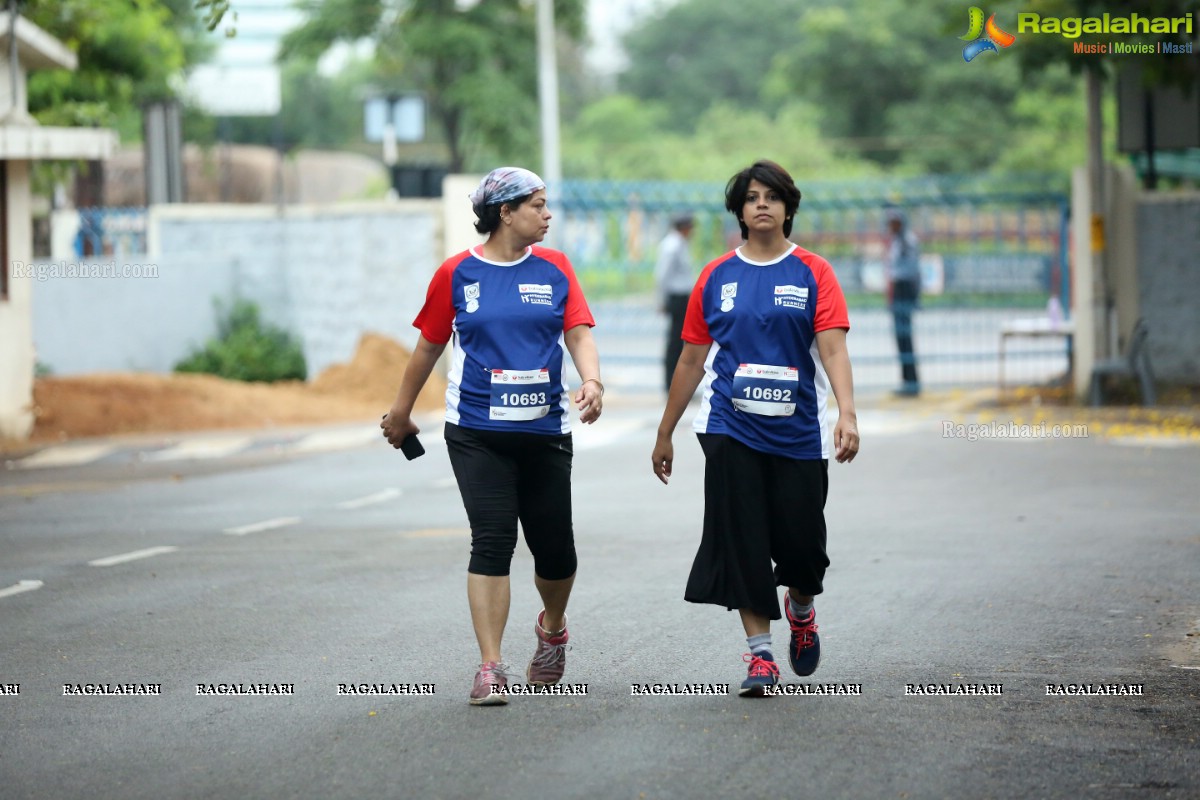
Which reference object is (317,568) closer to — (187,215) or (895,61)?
(187,215)

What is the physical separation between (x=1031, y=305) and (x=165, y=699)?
625 inches

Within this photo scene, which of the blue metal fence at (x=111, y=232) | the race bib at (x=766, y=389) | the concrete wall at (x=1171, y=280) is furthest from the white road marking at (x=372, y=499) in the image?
the blue metal fence at (x=111, y=232)

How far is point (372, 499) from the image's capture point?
40.4 ft

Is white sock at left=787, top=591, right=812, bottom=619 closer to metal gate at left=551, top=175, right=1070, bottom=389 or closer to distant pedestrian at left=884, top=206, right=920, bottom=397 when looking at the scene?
metal gate at left=551, top=175, right=1070, bottom=389

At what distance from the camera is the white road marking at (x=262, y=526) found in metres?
10.8

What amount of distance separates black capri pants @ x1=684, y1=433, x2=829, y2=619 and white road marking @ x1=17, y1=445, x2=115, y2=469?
9.91 metres

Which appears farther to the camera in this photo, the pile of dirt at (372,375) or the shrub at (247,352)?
the shrub at (247,352)

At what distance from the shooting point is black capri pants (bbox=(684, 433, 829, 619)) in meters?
6.24

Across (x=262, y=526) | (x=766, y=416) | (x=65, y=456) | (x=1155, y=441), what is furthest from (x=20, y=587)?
(x=1155, y=441)

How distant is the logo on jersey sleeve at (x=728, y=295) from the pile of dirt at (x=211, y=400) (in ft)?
38.2

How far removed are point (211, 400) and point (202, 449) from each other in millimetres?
2584

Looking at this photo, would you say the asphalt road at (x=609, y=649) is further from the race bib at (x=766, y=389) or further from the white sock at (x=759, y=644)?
the race bib at (x=766, y=389)

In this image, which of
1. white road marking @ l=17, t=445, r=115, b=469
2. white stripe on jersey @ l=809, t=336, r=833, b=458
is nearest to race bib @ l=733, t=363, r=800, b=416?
white stripe on jersey @ l=809, t=336, r=833, b=458

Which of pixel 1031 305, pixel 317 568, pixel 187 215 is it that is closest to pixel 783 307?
pixel 317 568
